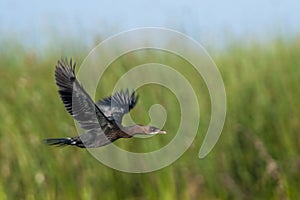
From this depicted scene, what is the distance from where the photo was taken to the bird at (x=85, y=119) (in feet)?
1.77

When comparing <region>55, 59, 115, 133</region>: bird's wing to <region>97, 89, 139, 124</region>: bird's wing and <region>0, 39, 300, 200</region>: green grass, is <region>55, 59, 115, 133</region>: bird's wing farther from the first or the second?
<region>0, 39, 300, 200</region>: green grass

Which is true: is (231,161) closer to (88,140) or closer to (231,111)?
(231,111)

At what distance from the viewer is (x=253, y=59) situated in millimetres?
2848

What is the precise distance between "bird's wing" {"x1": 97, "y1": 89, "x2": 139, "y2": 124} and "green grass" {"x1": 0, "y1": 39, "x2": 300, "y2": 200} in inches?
41.4

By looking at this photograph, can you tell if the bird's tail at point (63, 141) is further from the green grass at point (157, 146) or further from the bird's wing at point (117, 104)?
the green grass at point (157, 146)

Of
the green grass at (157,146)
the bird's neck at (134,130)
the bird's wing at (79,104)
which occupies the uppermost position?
the green grass at (157,146)

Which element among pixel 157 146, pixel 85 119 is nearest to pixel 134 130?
pixel 85 119

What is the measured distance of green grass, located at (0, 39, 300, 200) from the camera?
2053 mm

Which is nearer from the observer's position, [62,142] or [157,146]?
[62,142]

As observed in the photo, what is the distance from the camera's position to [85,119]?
0.55m

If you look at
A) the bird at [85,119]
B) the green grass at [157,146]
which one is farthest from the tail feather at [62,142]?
the green grass at [157,146]

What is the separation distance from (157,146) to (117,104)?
1.27m

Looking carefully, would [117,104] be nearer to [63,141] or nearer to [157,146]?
[63,141]

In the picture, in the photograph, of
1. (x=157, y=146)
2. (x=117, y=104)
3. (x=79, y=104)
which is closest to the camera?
(x=79, y=104)
